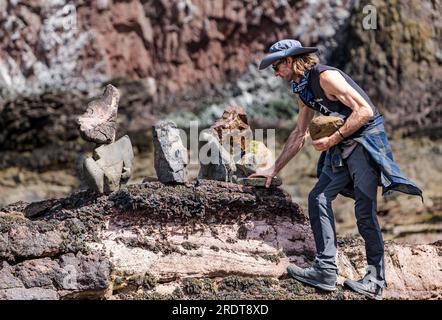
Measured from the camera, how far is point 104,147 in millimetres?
6484

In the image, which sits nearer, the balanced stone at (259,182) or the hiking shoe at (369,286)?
the hiking shoe at (369,286)

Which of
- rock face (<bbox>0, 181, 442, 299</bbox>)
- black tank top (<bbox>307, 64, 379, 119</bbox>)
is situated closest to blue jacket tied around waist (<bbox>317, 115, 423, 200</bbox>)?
black tank top (<bbox>307, 64, 379, 119</bbox>)

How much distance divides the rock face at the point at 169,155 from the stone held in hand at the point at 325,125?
1.00 meters

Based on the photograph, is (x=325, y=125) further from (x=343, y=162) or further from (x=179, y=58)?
(x=179, y=58)

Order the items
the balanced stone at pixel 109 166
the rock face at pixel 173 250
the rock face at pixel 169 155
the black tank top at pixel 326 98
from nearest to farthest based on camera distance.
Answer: the rock face at pixel 173 250 → the black tank top at pixel 326 98 → the balanced stone at pixel 109 166 → the rock face at pixel 169 155

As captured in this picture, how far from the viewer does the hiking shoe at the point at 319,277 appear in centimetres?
608

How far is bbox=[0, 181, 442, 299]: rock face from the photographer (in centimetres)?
592

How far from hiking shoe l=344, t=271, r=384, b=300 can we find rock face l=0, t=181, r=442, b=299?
75 mm

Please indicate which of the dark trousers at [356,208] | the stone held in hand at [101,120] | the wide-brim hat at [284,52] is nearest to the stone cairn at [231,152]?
the stone held in hand at [101,120]

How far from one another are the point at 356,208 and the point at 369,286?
509mm

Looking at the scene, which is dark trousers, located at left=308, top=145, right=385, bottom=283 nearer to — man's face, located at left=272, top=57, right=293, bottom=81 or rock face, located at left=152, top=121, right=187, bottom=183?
man's face, located at left=272, top=57, right=293, bottom=81

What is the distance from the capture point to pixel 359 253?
22.2 feet

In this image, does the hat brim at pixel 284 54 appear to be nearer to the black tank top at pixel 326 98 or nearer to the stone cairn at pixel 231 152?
the black tank top at pixel 326 98

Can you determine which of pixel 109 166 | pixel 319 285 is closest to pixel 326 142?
pixel 319 285
